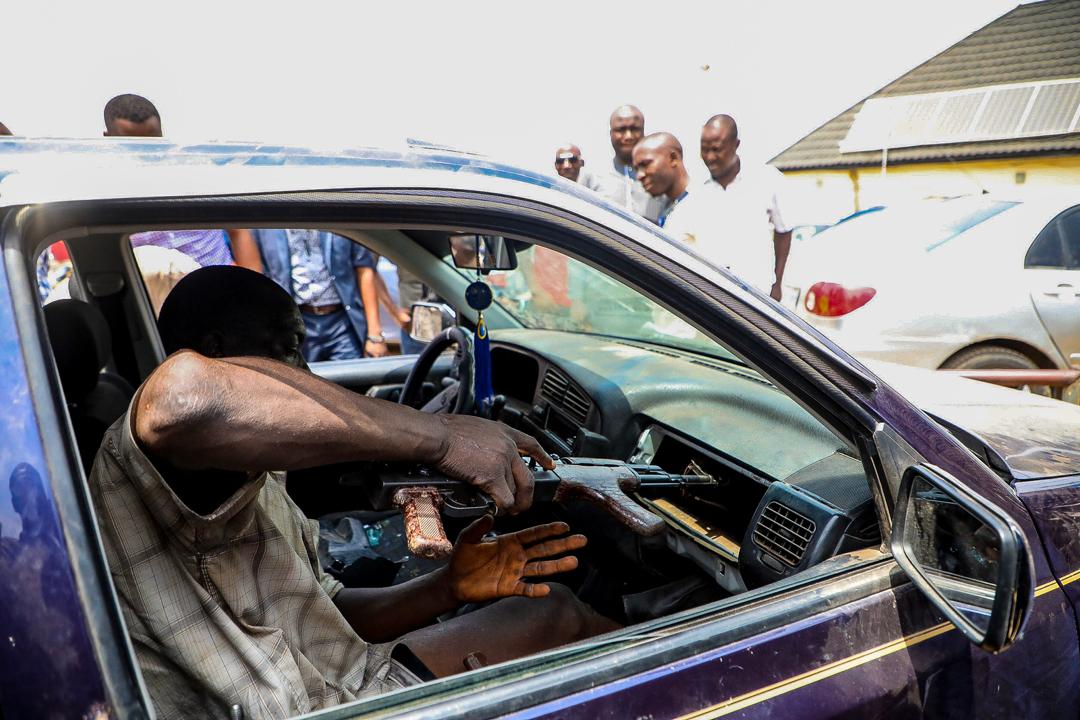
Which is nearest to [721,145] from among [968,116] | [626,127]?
[626,127]

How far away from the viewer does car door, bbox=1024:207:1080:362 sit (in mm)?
5352

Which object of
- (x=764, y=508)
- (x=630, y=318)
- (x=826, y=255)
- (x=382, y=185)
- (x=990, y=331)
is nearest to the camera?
(x=382, y=185)

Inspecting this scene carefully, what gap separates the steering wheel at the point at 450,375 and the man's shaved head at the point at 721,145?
2731mm

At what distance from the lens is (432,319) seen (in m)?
3.44

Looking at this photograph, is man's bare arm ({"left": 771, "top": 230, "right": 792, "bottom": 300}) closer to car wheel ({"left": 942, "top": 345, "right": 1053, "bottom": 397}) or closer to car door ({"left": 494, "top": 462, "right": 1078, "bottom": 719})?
car wheel ({"left": 942, "top": 345, "right": 1053, "bottom": 397})

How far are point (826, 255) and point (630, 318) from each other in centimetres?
307

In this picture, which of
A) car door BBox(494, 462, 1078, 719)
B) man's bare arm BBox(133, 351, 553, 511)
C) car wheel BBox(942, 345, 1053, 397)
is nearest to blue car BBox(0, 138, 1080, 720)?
car door BBox(494, 462, 1078, 719)

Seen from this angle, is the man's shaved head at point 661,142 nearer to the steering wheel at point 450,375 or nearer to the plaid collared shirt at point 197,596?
the steering wheel at point 450,375

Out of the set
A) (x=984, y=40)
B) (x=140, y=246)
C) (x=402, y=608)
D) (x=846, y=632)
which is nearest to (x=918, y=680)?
(x=846, y=632)

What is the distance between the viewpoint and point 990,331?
5367 millimetres

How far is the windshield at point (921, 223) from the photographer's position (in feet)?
18.5

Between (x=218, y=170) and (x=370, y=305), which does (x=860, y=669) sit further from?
(x=370, y=305)

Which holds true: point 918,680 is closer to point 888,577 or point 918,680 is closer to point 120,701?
point 888,577

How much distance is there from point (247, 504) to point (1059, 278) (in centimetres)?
572
